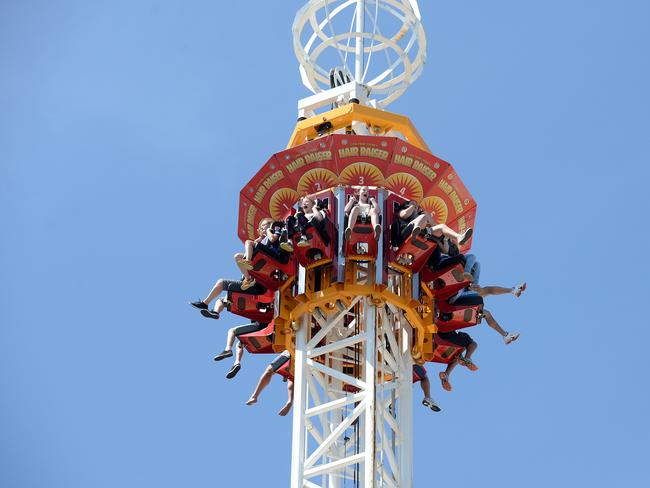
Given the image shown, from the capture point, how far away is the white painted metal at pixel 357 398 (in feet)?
166

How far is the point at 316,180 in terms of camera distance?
54812 millimetres

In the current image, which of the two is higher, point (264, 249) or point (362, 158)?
point (362, 158)

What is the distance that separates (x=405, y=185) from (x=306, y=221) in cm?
415

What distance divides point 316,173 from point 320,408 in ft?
24.0

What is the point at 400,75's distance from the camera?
195 ft

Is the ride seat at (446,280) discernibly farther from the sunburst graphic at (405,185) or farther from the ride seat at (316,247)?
the ride seat at (316,247)

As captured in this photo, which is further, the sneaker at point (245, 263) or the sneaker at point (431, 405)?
the sneaker at point (431, 405)

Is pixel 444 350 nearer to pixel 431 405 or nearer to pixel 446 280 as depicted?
pixel 431 405

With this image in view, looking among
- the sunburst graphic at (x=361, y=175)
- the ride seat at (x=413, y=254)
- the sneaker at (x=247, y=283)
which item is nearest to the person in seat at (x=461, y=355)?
the ride seat at (x=413, y=254)

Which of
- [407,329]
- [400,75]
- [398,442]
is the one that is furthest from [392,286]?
[400,75]

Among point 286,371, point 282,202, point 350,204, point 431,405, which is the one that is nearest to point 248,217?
point 282,202

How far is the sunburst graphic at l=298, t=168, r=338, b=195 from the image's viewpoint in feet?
179

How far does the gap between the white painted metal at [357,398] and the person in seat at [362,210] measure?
199 cm

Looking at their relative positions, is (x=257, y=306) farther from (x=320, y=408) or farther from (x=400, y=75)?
(x=400, y=75)
